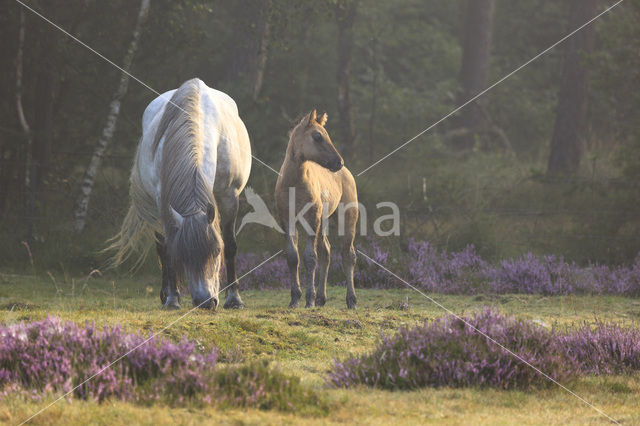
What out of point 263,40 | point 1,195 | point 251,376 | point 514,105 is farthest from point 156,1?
point 514,105

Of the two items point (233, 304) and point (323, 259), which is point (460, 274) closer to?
point (323, 259)

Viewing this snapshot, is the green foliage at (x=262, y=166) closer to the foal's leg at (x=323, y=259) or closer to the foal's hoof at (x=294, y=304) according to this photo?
the foal's leg at (x=323, y=259)

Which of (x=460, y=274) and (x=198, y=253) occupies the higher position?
(x=198, y=253)

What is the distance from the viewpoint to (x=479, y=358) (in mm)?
5852

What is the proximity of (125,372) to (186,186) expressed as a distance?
2.64 m

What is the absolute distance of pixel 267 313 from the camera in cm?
816

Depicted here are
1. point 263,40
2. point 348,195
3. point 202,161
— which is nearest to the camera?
point 202,161

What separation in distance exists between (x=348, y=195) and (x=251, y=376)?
536cm

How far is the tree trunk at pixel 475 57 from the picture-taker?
27156mm

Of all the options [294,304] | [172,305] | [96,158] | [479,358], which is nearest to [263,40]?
[96,158]

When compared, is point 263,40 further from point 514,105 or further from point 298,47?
point 514,105

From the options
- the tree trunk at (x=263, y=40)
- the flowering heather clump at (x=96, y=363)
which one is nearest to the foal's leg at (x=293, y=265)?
the flowering heather clump at (x=96, y=363)

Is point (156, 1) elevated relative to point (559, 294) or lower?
elevated

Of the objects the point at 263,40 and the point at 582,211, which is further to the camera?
the point at 263,40
